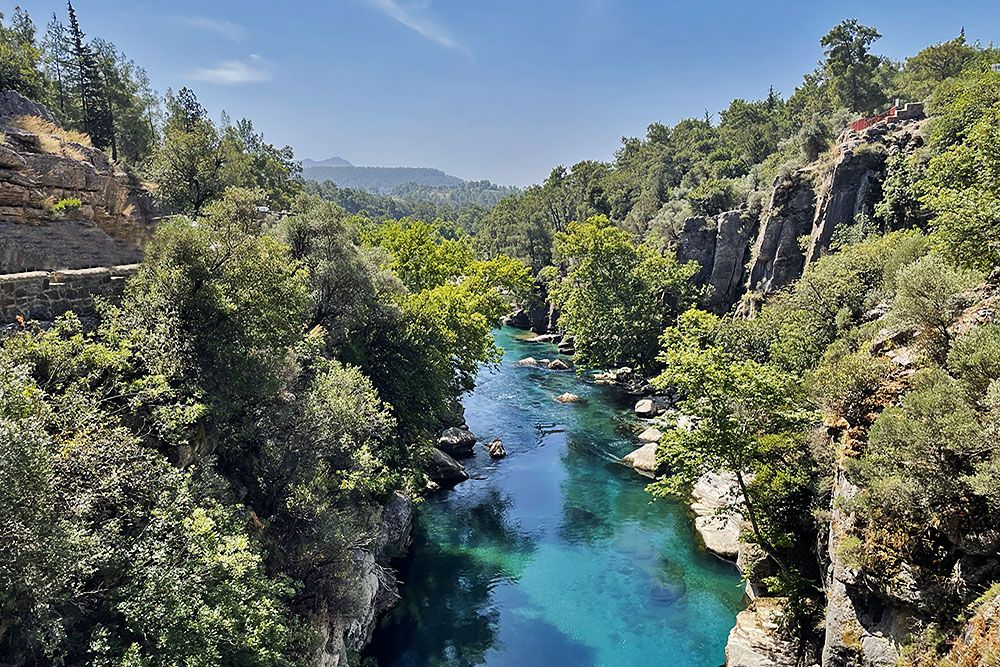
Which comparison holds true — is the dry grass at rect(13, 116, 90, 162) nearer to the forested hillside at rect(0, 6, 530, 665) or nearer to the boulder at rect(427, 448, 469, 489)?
the forested hillside at rect(0, 6, 530, 665)

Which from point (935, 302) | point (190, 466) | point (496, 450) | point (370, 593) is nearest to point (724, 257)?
point (496, 450)

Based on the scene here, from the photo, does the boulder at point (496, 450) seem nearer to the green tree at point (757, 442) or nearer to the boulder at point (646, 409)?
the boulder at point (646, 409)

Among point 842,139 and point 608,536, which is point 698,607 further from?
point 842,139

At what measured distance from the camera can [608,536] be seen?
73.3ft

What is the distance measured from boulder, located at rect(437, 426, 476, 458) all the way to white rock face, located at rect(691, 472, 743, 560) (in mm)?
11624

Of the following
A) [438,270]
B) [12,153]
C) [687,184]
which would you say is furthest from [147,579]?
[687,184]

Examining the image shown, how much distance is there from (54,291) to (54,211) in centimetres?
397

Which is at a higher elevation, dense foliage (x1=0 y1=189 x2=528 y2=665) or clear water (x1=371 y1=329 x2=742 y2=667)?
dense foliage (x1=0 y1=189 x2=528 y2=665)

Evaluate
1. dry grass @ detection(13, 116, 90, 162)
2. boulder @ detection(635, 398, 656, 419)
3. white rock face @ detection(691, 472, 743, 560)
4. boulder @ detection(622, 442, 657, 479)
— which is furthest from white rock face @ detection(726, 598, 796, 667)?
dry grass @ detection(13, 116, 90, 162)

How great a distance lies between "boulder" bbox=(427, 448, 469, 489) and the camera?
26.2 m

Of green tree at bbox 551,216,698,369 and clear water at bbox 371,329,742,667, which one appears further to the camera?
green tree at bbox 551,216,698,369

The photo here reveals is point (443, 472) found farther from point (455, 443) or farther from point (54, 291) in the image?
point (54, 291)

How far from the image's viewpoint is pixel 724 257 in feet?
143

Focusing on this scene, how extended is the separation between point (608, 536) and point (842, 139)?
109 feet
